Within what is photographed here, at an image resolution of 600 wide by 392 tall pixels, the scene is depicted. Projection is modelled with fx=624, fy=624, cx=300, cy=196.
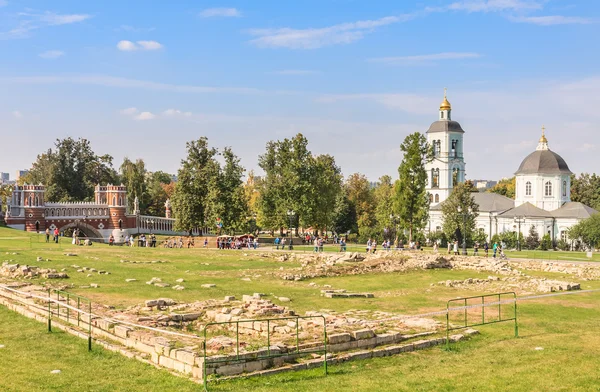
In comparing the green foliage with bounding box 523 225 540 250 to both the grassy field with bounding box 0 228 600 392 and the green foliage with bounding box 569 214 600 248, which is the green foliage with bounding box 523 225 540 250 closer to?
the green foliage with bounding box 569 214 600 248

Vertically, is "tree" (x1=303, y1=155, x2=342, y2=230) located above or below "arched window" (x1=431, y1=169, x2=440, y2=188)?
below

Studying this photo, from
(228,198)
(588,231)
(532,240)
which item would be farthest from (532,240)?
(228,198)

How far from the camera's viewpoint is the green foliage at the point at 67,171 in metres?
103

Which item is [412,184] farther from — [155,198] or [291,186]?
[155,198]

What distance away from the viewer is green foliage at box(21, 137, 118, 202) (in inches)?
4038

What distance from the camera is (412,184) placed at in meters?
56.9

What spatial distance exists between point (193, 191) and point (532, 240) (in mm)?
40000

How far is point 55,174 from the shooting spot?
102938mm

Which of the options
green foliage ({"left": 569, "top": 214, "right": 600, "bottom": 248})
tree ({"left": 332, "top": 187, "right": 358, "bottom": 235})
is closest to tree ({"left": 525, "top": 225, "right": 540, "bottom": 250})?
green foliage ({"left": 569, "top": 214, "right": 600, "bottom": 248})

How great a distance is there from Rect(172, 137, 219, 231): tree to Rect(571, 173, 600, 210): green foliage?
58.8 meters

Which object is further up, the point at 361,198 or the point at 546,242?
the point at 361,198

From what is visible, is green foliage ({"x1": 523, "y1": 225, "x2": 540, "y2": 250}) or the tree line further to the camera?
green foliage ({"x1": 523, "y1": 225, "x2": 540, "y2": 250})

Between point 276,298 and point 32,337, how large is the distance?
10.8 metres

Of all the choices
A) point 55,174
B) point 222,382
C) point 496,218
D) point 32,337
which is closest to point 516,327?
point 222,382
